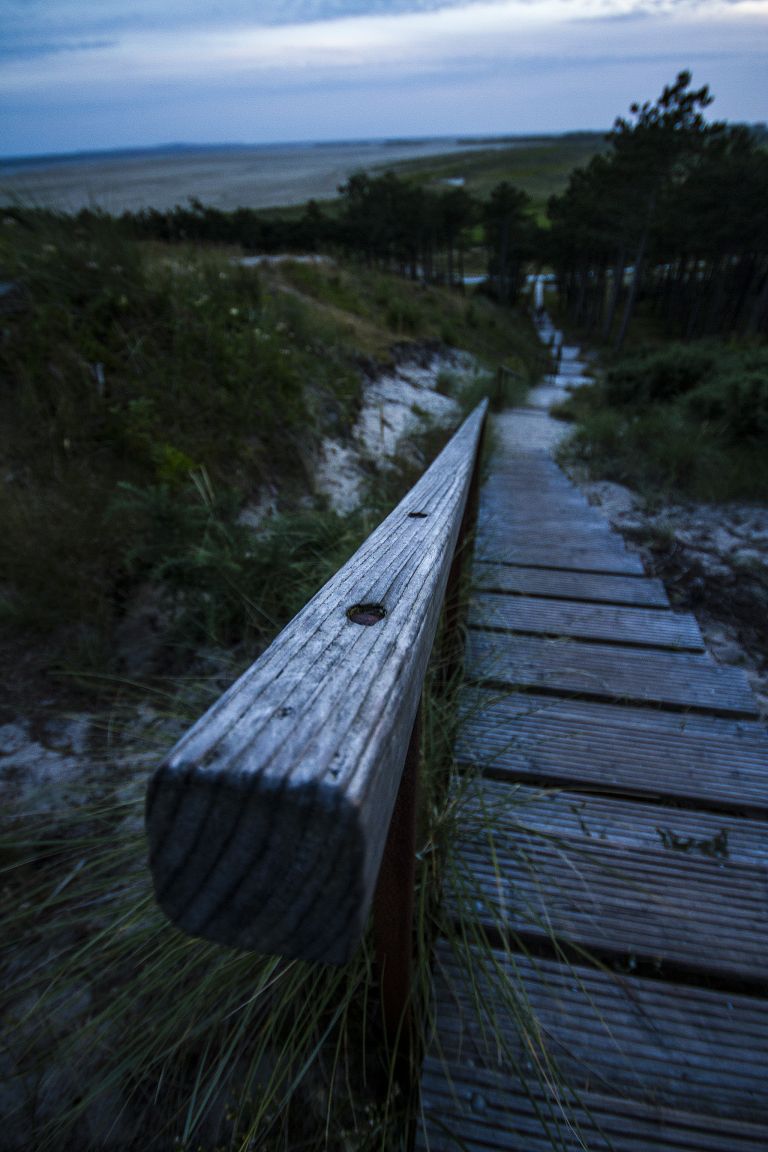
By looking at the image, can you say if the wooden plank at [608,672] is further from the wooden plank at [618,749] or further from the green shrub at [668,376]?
the green shrub at [668,376]

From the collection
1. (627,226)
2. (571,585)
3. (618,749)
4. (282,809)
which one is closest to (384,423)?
(571,585)

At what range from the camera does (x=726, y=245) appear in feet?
97.8

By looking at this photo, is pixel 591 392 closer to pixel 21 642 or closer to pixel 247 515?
pixel 247 515

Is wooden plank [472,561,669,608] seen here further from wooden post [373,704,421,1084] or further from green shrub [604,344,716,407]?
green shrub [604,344,716,407]

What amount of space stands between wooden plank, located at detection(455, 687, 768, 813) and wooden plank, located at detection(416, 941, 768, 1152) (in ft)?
1.66

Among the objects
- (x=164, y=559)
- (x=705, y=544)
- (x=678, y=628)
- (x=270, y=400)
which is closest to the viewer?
(x=678, y=628)

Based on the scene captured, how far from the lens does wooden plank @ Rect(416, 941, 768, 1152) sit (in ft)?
3.20

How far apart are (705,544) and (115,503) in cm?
336

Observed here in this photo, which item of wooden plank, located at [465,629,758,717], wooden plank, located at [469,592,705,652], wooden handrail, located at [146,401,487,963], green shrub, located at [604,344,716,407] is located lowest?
green shrub, located at [604,344,716,407]

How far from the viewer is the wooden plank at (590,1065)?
98cm

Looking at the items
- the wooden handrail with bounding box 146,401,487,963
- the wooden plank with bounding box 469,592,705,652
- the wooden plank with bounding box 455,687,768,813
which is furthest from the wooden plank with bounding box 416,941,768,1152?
the wooden plank with bounding box 469,592,705,652

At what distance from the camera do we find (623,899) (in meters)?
1.31

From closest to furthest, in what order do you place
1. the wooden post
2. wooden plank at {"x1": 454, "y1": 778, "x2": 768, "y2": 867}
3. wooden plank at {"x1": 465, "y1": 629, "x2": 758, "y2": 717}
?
1. the wooden post
2. wooden plank at {"x1": 454, "y1": 778, "x2": 768, "y2": 867}
3. wooden plank at {"x1": 465, "y1": 629, "x2": 758, "y2": 717}

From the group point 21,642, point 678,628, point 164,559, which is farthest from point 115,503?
point 678,628
